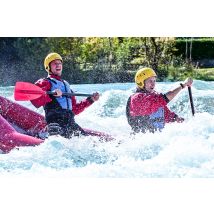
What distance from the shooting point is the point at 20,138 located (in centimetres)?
329

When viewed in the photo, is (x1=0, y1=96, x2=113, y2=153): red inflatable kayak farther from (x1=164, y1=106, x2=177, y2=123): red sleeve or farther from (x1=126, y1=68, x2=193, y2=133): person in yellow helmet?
(x1=164, y1=106, x2=177, y2=123): red sleeve

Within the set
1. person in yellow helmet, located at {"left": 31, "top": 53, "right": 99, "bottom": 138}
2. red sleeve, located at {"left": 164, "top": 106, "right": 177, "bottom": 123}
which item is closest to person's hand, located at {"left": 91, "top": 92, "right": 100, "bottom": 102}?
person in yellow helmet, located at {"left": 31, "top": 53, "right": 99, "bottom": 138}

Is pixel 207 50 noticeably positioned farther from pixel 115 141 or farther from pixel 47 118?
pixel 47 118

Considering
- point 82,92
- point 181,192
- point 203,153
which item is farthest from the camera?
point 82,92

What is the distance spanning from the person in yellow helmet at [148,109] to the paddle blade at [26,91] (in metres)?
0.38

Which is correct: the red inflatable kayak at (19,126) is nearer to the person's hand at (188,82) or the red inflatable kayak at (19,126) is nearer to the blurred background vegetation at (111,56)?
the blurred background vegetation at (111,56)

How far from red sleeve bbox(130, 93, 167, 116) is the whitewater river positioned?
0.14 ft

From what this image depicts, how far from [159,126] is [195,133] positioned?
155 mm

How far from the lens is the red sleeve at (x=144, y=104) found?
325 centimetres

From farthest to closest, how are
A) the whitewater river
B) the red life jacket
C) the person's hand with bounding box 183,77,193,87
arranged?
1. the red life jacket
2. the person's hand with bounding box 183,77,193,87
3. the whitewater river

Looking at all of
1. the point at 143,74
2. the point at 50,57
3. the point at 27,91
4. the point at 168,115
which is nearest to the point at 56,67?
the point at 50,57

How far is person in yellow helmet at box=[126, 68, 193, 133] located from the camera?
3244 mm

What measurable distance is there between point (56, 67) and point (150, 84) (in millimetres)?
387
